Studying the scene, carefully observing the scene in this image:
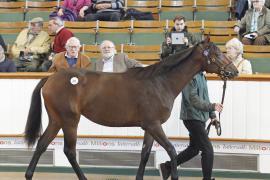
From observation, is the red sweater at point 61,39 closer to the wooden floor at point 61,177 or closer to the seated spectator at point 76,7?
the seated spectator at point 76,7

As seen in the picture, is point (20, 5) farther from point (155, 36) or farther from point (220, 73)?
point (220, 73)

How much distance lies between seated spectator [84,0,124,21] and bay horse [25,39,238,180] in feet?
14.9

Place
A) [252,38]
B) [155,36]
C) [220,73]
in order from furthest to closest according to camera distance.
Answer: [155,36]
[252,38]
[220,73]

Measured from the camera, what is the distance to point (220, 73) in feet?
23.9

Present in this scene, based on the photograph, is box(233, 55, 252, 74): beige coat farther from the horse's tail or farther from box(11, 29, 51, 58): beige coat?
box(11, 29, 51, 58): beige coat

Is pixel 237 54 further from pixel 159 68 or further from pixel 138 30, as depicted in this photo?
pixel 138 30

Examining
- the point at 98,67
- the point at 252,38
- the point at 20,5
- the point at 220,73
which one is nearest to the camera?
the point at 220,73

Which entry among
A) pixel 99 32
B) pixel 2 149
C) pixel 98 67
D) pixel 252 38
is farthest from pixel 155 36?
pixel 2 149

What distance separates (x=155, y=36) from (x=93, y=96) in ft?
13.1

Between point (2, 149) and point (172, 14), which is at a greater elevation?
point (172, 14)

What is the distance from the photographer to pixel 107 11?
11.9 m

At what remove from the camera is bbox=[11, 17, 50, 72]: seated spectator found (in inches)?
417

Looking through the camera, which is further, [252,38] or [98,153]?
[252,38]

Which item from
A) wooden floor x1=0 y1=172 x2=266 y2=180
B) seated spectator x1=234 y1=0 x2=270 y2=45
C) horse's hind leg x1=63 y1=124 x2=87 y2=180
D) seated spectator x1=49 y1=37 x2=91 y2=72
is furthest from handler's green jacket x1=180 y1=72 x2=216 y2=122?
seated spectator x1=234 y1=0 x2=270 y2=45
